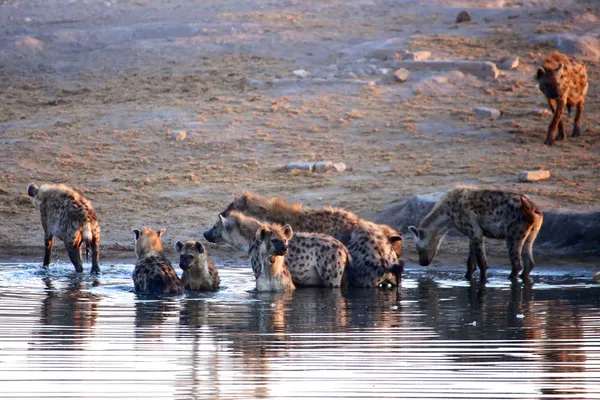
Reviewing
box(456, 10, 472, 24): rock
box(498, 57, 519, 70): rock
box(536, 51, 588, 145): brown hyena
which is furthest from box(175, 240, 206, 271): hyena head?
box(456, 10, 472, 24): rock

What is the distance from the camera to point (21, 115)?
16078 millimetres

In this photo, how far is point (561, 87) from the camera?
1552 cm

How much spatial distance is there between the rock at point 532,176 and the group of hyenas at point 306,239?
7.90 ft

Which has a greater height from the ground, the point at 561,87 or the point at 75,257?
the point at 561,87

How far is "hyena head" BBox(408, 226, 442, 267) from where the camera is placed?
10.9 m

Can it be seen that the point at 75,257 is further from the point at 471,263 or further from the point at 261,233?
the point at 471,263

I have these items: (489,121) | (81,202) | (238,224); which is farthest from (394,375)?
(489,121)

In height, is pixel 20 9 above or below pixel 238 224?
above

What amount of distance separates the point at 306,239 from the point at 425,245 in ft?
4.37

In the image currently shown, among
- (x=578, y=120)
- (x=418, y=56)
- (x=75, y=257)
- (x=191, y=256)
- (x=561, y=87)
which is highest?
(x=418, y=56)

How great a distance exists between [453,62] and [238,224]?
27.1 feet

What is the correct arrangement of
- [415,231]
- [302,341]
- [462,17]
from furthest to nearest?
[462,17]
[415,231]
[302,341]

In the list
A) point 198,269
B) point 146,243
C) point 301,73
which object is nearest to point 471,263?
point 198,269

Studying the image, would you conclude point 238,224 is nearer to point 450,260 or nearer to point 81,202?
point 81,202
